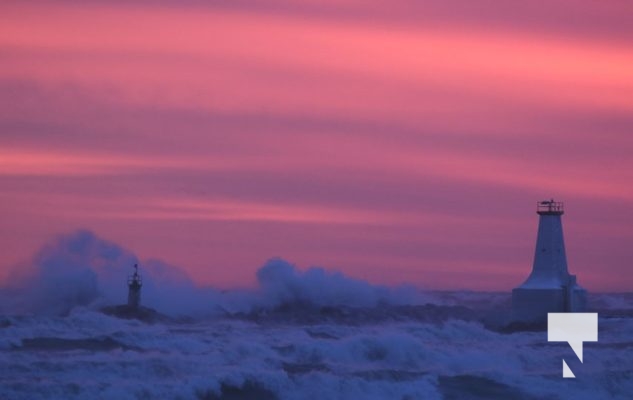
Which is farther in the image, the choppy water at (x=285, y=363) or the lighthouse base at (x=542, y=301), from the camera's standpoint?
the lighthouse base at (x=542, y=301)

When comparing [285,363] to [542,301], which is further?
[542,301]

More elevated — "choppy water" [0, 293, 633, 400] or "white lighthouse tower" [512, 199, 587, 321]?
"white lighthouse tower" [512, 199, 587, 321]

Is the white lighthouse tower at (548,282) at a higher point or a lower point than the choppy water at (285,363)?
higher

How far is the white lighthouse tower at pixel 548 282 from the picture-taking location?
135 feet

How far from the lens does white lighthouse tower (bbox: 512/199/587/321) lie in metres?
41.1

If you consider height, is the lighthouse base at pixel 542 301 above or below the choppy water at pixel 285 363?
above

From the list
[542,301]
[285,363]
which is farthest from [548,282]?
[285,363]

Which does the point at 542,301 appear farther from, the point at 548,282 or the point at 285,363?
the point at 285,363

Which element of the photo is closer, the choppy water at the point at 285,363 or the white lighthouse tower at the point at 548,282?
the choppy water at the point at 285,363

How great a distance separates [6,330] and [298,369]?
787 cm

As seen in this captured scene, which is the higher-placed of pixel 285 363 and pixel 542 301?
pixel 542 301

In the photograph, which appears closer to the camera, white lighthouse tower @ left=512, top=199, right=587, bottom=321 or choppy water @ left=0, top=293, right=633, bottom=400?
choppy water @ left=0, top=293, right=633, bottom=400

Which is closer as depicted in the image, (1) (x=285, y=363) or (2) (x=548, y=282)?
(1) (x=285, y=363)

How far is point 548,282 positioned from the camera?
4134 centimetres
